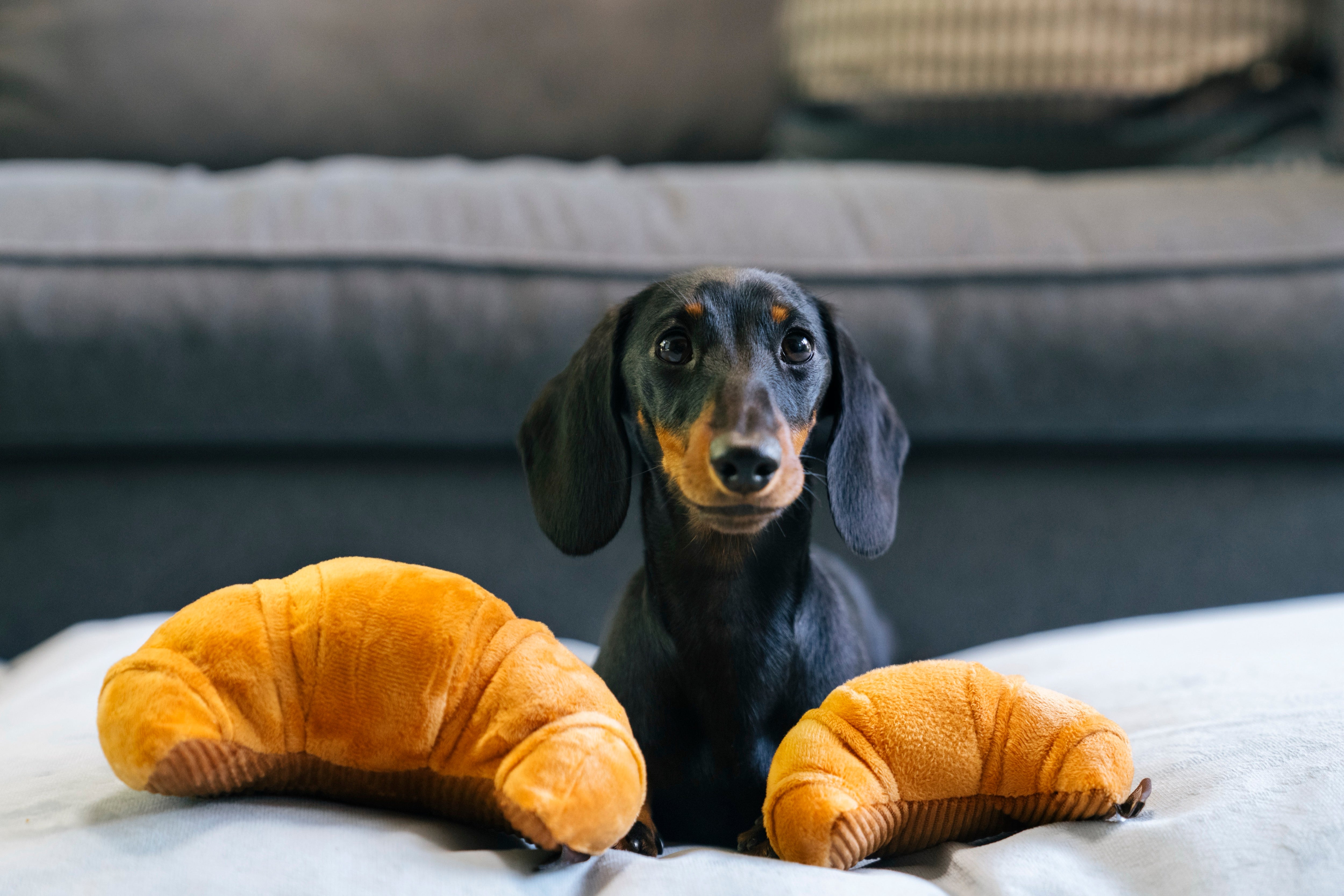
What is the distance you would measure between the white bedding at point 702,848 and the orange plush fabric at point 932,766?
3 centimetres

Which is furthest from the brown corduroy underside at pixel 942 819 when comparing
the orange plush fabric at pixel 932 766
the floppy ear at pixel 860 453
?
the floppy ear at pixel 860 453

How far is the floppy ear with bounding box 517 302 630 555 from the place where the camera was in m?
0.93

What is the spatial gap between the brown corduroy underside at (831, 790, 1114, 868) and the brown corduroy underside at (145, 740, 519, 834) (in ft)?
0.79

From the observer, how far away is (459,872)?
2.03ft

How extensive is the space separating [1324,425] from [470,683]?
54.8 inches

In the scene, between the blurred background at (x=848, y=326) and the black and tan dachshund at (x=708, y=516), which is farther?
the blurred background at (x=848, y=326)

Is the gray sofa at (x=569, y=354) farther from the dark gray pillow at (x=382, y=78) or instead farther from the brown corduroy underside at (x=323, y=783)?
the brown corduroy underside at (x=323, y=783)

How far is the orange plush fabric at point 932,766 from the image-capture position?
0.67 metres

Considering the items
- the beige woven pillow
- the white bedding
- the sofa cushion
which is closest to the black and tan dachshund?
the white bedding

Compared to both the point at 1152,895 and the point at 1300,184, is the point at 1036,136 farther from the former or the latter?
the point at 1152,895

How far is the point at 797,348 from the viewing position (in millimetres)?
947

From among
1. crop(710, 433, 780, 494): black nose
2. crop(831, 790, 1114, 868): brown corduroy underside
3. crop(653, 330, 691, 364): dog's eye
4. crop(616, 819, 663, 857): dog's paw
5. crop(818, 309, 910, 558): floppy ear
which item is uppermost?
crop(653, 330, 691, 364): dog's eye

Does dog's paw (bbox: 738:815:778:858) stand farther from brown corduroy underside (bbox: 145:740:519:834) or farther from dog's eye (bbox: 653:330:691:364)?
dog's eye (bbox: 653:330:691:364)

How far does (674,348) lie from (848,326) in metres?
0.53
